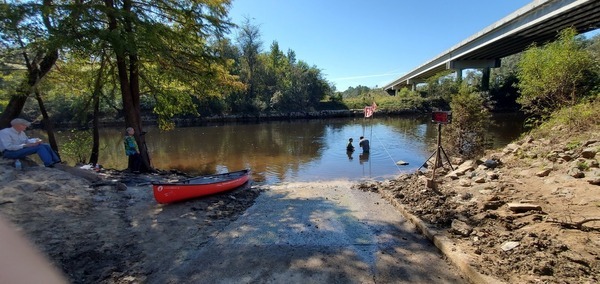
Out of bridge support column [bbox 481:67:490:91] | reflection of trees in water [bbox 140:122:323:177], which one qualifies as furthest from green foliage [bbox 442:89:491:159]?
bridge support column [bbox 481:67:490:91]

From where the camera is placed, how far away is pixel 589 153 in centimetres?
650

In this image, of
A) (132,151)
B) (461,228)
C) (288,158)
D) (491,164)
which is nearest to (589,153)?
(491,164)

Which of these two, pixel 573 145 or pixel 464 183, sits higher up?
pixel 573 145

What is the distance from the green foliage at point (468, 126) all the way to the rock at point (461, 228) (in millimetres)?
9393

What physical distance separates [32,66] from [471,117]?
16817 mm

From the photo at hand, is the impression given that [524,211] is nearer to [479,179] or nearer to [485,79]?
[479,179]

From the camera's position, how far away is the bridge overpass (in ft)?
75.9

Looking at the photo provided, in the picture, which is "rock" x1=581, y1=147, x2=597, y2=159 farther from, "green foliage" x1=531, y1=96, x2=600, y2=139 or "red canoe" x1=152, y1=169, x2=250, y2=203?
"red canoe" x1=152, y1=169, x2=250, y2=203

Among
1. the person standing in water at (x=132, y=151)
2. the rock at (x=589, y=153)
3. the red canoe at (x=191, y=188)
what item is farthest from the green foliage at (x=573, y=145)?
the person standing in water at (x=132, y=151)

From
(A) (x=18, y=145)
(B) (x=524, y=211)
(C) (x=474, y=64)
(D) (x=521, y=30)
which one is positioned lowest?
(B) (x=524, y=211)

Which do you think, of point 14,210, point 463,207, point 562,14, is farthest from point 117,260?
point 562,14

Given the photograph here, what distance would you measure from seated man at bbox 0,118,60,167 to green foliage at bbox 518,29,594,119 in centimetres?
1525

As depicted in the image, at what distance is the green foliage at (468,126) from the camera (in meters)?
13.9

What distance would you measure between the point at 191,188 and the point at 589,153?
8.58 meters
